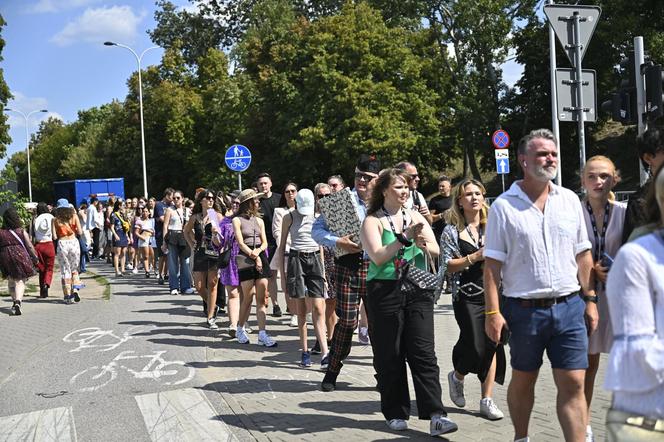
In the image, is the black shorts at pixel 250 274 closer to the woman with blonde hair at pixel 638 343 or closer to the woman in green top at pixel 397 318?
the woman in green top at pixel 397 318

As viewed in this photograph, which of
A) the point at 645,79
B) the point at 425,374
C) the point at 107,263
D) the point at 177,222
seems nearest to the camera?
the point at 425,374

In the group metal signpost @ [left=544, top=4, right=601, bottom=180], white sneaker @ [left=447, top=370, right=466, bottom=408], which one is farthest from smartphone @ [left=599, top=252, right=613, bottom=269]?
metal signpost @ [left=544, top=4, right=601, bottom=180]

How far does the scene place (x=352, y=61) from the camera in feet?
127

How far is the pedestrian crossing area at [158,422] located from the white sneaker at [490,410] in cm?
185

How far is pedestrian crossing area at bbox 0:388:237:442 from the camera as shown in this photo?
18.2 ft

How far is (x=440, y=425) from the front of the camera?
16.7 ft

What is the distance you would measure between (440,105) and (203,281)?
32264 mm

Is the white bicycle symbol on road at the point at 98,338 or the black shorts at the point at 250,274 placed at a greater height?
the black shorts at the point at 250,274

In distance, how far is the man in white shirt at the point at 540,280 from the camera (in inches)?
165

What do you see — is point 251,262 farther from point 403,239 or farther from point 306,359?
point 403,239

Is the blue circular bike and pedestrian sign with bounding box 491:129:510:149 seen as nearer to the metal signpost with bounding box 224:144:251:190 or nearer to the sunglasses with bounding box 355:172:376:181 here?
the metal signpost with bounding box 224:144:251:190

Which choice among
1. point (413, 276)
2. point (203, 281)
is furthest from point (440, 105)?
point (413, 276)

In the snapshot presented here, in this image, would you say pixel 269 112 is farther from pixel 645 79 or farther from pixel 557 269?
pixel 557 269

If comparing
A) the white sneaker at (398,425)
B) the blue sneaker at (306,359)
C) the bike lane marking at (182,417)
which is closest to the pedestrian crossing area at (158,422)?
the bike lane marking at (182,417)
